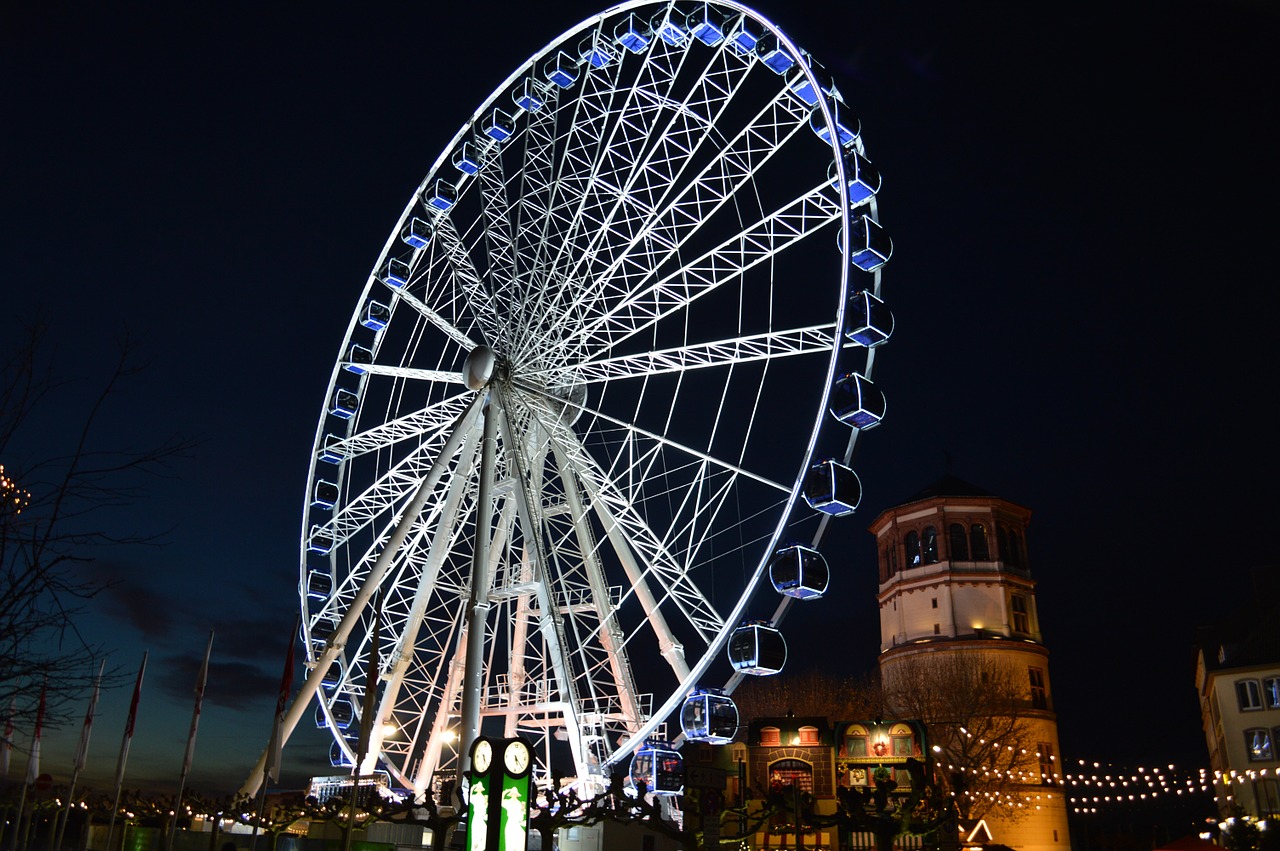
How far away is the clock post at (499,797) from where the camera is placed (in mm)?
11328

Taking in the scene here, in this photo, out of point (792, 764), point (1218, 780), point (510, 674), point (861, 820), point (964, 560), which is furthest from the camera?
point (964, 560)

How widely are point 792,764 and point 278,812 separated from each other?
17822mm

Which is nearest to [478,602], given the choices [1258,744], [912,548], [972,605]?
[972,605]

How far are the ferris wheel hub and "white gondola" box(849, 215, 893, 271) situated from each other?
8.93 m

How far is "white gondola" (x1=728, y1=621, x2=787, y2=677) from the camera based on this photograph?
19.8 m

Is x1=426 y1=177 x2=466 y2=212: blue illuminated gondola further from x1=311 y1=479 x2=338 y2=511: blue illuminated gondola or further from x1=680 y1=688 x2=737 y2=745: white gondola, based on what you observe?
x1=680 y1=688 x2=737 y2=745: white gondola

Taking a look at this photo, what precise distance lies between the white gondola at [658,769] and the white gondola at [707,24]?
16.8 meters

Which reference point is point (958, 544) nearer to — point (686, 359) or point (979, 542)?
point (979, 542)

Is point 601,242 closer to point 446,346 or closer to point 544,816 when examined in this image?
point 446,346

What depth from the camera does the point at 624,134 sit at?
2630 centimetres

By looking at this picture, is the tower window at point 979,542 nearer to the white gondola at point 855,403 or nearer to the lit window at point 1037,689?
the lit window at point 1037,689

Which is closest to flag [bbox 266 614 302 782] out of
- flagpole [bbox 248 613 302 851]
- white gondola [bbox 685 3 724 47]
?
flagpole [bbox 248 613 302 851]

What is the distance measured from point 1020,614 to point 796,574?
42234 millimetres

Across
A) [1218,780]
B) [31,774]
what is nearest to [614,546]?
[31,774]
